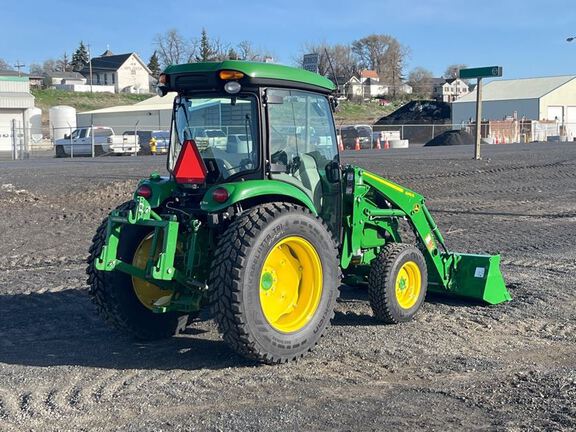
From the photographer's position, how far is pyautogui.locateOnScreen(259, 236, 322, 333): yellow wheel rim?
602cm

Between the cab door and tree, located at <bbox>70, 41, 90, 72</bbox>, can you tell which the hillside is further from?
the cab door

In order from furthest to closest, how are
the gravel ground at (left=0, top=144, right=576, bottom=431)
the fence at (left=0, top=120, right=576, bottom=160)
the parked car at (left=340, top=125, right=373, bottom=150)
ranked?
A: the parked car at (left=340, top=125, right=373, bottom=150), the fence at (left=0, top=120, right=576, bottom=160), the gravel ground at (left=0, top=144, right=576, bottom=431)

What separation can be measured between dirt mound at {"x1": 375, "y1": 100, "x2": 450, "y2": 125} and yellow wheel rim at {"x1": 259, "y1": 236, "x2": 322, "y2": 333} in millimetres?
65659

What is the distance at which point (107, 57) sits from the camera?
113188 mm

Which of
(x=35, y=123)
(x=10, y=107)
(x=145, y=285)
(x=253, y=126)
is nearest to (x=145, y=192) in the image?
(x=145, y=285)

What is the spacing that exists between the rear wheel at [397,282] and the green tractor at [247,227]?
0.05 feet

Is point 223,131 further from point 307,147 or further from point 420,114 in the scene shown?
point 420,114

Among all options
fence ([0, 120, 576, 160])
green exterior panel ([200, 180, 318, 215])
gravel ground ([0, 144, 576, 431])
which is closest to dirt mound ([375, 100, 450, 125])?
fence ([0, 120, 576, 160])

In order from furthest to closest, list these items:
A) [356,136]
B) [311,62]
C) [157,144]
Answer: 1. [356,136]
2. [157,144]
3. [311,62]

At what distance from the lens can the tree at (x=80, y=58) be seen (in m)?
121

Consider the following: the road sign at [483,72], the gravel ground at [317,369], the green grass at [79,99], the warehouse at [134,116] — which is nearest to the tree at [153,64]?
the green grass at [79,99]

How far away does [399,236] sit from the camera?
25.8 ft

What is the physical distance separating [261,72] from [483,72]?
19567mm

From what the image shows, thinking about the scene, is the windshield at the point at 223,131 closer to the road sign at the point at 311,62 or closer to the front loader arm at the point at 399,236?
→ the front loader arm at the point at 399,236
